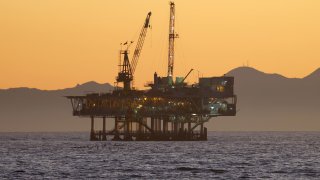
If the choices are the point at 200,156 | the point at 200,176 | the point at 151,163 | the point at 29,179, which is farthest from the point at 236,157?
the point at 29,179

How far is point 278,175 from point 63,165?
33657mm

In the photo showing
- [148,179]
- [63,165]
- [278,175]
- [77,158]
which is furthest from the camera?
[77,158]

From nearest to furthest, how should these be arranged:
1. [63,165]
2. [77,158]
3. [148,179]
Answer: [148,179] < [63,165] < [77,158]

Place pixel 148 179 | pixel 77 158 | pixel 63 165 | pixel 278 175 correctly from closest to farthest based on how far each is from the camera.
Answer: pixel 148 179 → pixel 278 175 → pixel 63 165 → pixel 77 158

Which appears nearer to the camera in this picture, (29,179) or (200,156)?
(29,179)

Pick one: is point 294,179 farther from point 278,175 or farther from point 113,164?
point 113,164

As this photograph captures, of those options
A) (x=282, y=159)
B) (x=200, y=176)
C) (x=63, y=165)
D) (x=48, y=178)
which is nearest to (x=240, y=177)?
(x=200, y=176)

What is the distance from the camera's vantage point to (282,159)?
162625 mm

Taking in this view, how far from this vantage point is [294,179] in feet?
380

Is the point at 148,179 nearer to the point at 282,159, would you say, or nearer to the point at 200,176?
the point at 200,176

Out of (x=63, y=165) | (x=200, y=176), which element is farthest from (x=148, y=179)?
(x=63, y=165)

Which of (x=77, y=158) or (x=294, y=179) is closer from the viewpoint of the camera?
(x=294, y=179)

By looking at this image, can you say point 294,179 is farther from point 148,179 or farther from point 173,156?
point 173,156

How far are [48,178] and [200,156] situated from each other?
189 feet
